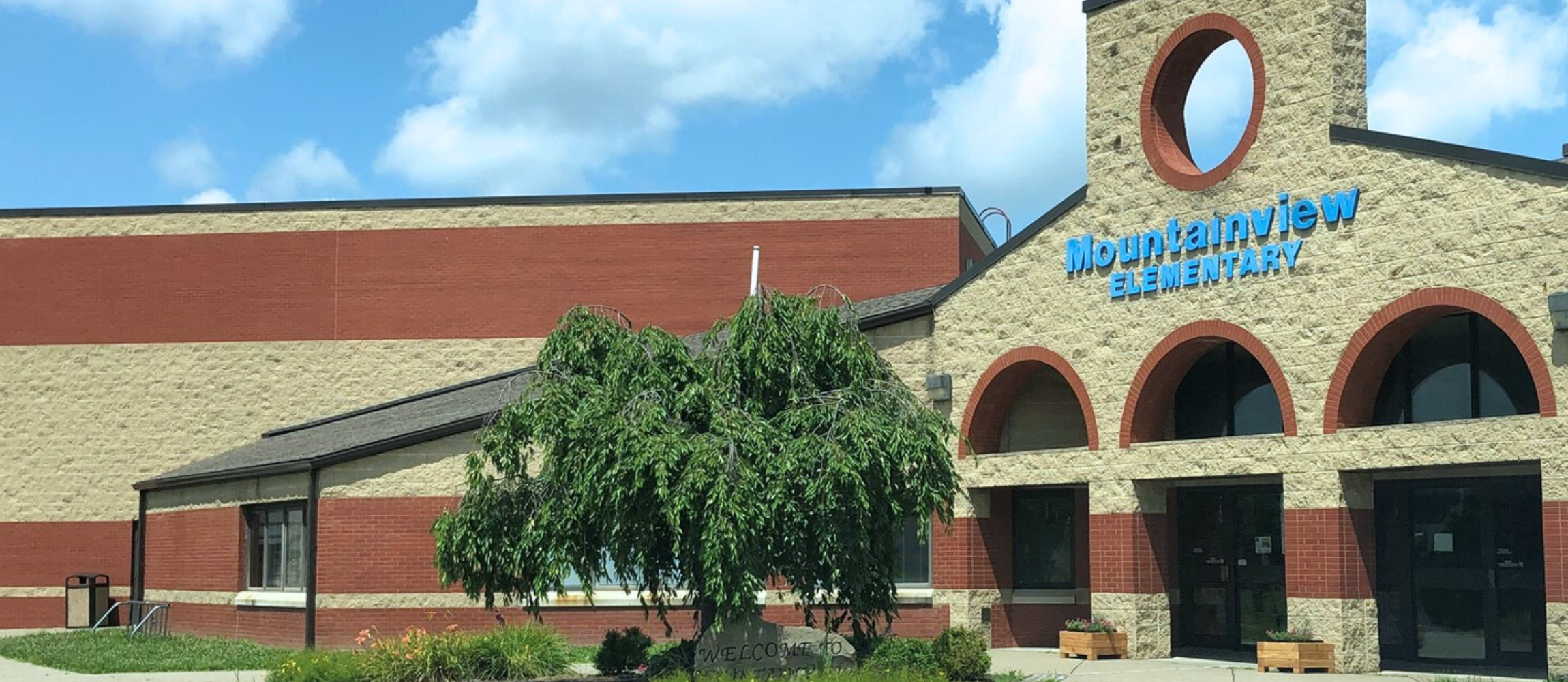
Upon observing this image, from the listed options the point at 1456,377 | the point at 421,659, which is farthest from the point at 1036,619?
the point at 421,659

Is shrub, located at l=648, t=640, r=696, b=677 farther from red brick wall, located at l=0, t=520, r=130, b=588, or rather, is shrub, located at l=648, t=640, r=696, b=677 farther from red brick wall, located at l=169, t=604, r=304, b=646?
red brick wall, located at l=0, t=520, r=130, b=588

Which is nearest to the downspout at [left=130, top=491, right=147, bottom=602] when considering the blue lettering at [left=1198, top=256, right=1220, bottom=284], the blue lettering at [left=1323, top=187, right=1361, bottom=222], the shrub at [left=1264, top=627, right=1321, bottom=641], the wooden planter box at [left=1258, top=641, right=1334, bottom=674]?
the blue lettering at [left=1198, top=256, right=1220, bottom=284]

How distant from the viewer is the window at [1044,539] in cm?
2809

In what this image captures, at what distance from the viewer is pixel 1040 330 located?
26.1 metres

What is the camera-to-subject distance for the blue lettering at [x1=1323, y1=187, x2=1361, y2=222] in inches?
851

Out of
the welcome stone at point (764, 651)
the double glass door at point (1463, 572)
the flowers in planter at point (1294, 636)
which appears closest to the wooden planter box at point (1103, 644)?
the flowers in planter at point (1294, 636)

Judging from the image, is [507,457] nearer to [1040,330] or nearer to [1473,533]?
[1040,330]

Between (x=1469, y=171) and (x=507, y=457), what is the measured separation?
1220 cm

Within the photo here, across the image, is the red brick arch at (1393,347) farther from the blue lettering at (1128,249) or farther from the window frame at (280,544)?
the window frame at (280,544)

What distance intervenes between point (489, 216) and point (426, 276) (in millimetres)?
2012

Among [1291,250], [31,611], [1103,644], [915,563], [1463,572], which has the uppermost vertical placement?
[1291,250]

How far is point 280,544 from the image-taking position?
29641 millimetres

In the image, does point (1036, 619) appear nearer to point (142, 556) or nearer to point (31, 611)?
point (142, 556)

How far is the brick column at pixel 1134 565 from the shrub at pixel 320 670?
1093cm
